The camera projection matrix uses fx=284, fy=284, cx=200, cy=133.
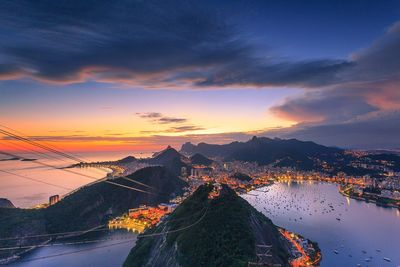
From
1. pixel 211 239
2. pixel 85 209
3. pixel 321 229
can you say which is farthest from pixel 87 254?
pixel 321 229

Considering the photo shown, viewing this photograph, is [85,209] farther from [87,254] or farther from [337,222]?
[337,222]

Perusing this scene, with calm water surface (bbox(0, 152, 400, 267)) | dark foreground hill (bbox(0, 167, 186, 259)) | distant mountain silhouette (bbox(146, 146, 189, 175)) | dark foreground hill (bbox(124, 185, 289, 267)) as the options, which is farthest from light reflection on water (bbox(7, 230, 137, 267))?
distant mountain silhouette (bbox(146, 146, 189, 175))

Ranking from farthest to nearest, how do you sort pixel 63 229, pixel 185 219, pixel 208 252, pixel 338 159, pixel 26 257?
pixel 338 159
pixel 63 229
pixel 26 257
pixel 185 219
pixel 208 252

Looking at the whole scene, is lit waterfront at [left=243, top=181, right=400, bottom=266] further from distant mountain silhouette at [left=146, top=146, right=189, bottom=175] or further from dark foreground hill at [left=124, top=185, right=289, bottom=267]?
distant mountain silhouette at [left=146, top=146, right=189, bottom=175]

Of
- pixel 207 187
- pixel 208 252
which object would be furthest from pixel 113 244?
pixel 208 252

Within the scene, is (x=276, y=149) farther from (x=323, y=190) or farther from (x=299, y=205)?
(x=299, y=205)

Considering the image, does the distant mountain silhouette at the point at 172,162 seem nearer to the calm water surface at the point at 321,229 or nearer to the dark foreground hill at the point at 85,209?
the dark foreground hill at the point at 85,209
